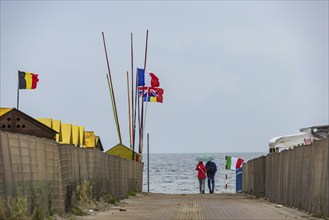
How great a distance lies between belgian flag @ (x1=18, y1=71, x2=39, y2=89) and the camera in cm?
3757

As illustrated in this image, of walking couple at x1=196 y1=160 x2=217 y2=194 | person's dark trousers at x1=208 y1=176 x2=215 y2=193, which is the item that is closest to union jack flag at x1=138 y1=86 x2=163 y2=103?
walking couple at x1=196 y1=160 x2=217 y2=194

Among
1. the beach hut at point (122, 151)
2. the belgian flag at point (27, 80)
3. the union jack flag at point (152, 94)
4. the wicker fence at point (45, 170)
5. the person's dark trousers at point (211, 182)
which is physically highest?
the union jack flag at point (152, 94)

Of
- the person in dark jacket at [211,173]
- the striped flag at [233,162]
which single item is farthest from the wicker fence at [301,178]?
the striped flag at [233,162]

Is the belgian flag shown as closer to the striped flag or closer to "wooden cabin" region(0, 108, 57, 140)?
"wooden cabin" region(0, 108, 57, 140)

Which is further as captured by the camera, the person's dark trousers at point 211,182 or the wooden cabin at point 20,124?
the person's dark trousers at point 211,182

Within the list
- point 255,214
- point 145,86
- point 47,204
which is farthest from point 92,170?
point 145,86

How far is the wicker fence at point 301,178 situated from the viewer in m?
18.6

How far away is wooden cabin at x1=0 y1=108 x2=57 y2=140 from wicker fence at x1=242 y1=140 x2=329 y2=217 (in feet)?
22.8

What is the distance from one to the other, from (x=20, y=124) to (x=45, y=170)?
7579mm

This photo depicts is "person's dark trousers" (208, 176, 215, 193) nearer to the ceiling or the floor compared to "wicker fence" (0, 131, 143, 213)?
nearer to the floor

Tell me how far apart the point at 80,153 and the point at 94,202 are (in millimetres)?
1666

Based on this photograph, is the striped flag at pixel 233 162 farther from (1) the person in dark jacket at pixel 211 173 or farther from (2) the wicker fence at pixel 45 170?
(2) the wicker fence at pixel 45 170

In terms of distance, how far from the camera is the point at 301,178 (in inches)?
854

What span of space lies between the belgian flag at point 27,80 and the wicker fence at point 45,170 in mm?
13594
